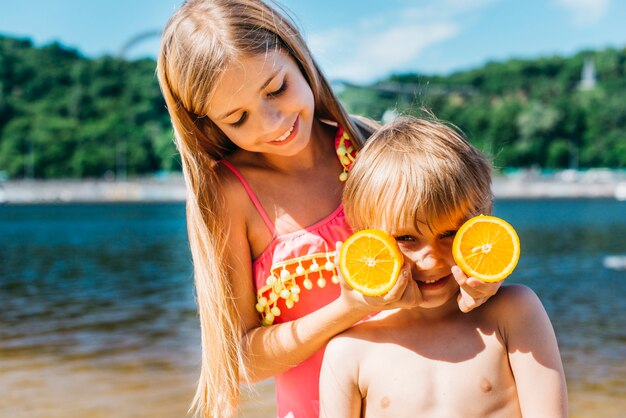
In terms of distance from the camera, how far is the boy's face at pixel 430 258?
6.31ft

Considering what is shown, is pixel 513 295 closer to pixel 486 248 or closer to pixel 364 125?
pixel 486 248

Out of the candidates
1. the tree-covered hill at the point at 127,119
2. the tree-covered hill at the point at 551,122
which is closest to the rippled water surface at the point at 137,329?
the tree-covered hill at the point at 127,119

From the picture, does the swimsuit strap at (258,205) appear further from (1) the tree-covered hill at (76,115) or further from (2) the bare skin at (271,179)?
(1) the tree-covered hill at (76,115)

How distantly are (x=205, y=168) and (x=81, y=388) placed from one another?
21.7 ft

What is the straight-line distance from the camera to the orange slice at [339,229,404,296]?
71.8 inches

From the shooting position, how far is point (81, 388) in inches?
323

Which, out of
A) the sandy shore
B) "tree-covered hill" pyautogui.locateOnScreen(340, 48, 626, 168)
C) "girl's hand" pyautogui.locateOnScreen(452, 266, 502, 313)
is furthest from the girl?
"tree-covered hill" pyautogui.locateOnScreen(340, 48, 626, 168)

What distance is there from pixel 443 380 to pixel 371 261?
1.30 feet

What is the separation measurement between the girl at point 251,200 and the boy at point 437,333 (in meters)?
0.24

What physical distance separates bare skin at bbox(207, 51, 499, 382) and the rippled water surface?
3766mm

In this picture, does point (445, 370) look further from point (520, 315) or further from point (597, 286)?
point (597, 286)

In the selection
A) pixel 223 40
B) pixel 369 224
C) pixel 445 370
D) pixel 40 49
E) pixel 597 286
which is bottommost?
pixel 597 286

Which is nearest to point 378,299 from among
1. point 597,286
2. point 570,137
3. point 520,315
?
point 520,315

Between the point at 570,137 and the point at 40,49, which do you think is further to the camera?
the point at 40,49
